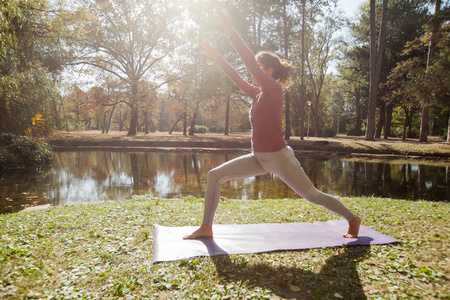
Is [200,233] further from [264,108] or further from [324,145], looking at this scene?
[324,145]

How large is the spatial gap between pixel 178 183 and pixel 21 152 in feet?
27.4

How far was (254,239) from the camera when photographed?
378cm

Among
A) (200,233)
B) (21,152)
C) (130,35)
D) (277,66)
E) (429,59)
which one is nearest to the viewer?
(277,66)

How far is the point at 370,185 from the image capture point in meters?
10.9

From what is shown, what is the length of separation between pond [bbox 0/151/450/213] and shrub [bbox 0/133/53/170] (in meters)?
0.97

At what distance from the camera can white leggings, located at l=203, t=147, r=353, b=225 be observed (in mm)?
3270

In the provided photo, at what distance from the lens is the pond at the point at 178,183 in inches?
345

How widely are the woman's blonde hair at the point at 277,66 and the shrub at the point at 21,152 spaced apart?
1390 centimetres

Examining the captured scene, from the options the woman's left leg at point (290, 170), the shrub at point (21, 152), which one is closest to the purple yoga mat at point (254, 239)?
the woman's left leg at point (290, 170)

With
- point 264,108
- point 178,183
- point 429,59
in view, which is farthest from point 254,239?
point 429,59

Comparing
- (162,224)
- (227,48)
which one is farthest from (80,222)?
(227,48)

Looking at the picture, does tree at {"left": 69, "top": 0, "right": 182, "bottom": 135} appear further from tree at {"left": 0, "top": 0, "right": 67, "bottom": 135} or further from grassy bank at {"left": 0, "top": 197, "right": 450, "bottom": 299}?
grassy bank at {"left": 0, "top": 197, "right": 450, "bottom": 299}

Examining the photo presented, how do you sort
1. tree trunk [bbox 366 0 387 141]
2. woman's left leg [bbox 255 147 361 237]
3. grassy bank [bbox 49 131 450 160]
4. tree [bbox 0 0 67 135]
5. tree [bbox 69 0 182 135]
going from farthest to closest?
tree [bbox 69 0 182 135]
tree trunk [bbox 366 0 387 141]
grassy bank [bbox 49 131 450 160]
tree [bbox 0 0 67 135]
woman's left leg [bbox 255 147 361 237]

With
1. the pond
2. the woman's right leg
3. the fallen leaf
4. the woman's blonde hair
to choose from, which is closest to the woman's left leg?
the woman's right leg
